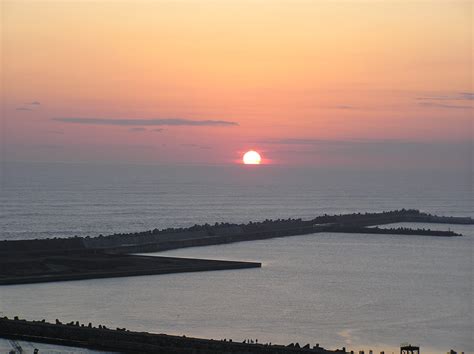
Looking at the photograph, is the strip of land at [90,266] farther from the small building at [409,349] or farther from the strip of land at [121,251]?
the small building at [409,349]

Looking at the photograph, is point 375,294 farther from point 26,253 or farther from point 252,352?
point 26,253

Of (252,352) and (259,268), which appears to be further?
(259,268)

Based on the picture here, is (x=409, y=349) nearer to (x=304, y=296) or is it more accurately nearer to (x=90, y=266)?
(x=304, y=296)

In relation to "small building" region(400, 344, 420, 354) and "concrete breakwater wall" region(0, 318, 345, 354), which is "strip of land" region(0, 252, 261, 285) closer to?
"concrete breakwater wall" region(0, 318, 345, 354)

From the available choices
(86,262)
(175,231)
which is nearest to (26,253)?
(86,262)

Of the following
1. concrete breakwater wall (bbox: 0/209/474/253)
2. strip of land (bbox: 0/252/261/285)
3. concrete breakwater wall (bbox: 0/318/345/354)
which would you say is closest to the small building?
concrete breakwater wall (bbox: 0/318/345/354)

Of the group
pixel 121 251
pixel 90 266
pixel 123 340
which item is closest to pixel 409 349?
pixel 123 340

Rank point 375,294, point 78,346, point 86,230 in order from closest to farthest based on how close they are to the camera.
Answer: point 78,346
point 375,294
point 86,230

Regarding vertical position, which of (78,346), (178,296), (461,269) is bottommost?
(78,346)

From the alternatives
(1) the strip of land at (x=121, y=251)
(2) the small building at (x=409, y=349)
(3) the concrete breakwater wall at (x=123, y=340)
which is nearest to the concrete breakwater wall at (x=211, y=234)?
(1) the strip of land at (x=121, y=251)
